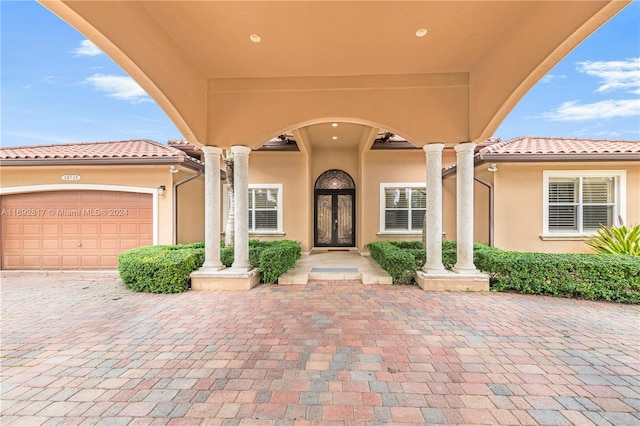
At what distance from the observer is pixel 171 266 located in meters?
5.39

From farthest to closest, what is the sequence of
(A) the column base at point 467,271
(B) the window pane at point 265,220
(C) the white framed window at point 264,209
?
1. (B) the window pane at point 265,220
2. (C) the white framed window at point 264,209
3. (A) the column base at point 467,271

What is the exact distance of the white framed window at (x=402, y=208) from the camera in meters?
9.67

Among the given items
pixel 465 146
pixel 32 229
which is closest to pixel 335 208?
pixel 465 146

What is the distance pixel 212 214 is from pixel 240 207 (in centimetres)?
62

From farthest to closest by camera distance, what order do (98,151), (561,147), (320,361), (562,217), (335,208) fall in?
(335,208)
(98,151)
(561,147)
(562,217)
(320,361)

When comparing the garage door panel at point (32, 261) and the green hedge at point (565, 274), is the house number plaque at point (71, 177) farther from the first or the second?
the green hedge at point (565, 274)

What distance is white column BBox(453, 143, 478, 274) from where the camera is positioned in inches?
221

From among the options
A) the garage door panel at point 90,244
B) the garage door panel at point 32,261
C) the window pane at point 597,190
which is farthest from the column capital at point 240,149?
the window pane at point 597,190

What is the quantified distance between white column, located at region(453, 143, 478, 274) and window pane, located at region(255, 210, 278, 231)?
20.7 ft

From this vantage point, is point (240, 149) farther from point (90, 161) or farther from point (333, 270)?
point (90, 161)

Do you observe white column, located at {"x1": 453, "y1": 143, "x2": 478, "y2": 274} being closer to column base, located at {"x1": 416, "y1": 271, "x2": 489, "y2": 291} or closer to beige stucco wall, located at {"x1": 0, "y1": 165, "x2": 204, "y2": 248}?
column base, located at {"x1": 416, "y1": 271, "x2": 489, "y2": 291}

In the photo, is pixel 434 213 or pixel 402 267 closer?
pixel 434 213

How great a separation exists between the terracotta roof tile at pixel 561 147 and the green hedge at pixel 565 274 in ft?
11.1

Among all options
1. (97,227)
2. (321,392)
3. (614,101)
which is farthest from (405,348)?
(614,101)
